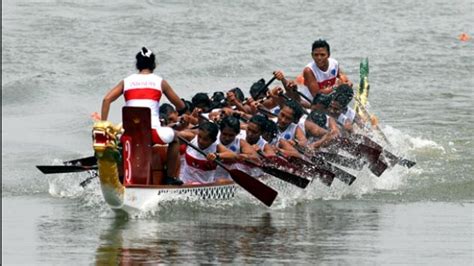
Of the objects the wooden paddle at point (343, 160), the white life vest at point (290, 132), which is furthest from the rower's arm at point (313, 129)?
the wooden paddle at point (343, 160)

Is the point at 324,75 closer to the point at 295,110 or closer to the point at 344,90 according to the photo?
the point at 344,90

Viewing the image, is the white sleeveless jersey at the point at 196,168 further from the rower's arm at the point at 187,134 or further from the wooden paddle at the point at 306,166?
the wooden paddle at the point at 306,166

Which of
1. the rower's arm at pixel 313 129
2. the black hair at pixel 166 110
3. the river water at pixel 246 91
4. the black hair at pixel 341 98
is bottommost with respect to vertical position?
the river water at pixel 246 91

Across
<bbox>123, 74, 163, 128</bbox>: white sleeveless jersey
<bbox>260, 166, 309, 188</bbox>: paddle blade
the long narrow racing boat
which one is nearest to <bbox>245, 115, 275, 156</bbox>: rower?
<bbox>260, 166, 309, 188</bbox>: paddle blade

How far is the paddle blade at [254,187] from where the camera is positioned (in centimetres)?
1577

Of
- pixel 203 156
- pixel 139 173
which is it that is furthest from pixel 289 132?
pixel 139 173

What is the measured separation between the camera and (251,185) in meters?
15.8

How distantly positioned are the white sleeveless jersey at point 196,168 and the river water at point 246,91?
419mm

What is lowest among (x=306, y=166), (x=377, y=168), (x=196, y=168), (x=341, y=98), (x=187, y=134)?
(x=377, y=168)

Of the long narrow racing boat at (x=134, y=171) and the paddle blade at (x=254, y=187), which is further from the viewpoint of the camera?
the paddle blade at (x=254, y=187)

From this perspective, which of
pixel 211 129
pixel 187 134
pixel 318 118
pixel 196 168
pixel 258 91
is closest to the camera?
pixel 211 129

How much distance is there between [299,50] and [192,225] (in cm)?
1777

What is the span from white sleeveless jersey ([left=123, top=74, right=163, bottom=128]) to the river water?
48.7 inches

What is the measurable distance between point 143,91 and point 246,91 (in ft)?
40.2
